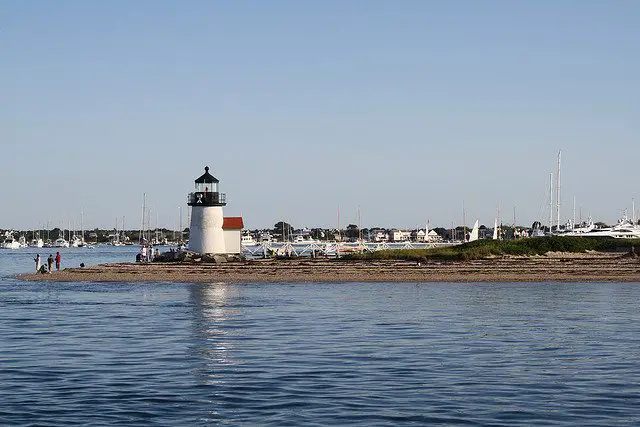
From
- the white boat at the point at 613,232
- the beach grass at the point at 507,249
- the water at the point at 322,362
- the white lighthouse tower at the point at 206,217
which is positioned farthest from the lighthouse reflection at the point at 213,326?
the white boat at the point at 613,232

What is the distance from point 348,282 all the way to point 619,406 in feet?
143

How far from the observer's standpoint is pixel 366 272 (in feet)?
224

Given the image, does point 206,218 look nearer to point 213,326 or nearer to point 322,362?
point 213,326

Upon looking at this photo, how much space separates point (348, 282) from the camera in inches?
2438

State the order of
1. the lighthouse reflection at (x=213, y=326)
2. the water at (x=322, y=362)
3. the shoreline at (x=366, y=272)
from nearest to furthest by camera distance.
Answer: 1. the water at (x=322, y=362)
2. the lighthouse reflection at (x=213, y=326)
3. the shoreline at (x=366, y=272)

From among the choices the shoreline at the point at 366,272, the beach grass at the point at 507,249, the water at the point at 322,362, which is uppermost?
the beach grass at the point at 507,249

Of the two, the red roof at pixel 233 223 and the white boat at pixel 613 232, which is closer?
the red roof at pixel 233 223

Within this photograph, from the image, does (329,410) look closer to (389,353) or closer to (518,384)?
(518,384)

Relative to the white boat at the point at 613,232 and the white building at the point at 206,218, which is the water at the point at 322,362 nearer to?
the white building at the point at 206,218

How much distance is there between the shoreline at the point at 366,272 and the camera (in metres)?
63.4

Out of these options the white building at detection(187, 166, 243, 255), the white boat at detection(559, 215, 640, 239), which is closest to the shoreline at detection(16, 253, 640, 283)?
the white building at detection(187, 166, 243, 255)

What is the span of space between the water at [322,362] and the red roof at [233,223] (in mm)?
36376

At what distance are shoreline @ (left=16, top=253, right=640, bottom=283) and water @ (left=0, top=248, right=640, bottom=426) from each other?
1793 centimetres

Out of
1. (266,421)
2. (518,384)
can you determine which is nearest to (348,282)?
(518,384)
